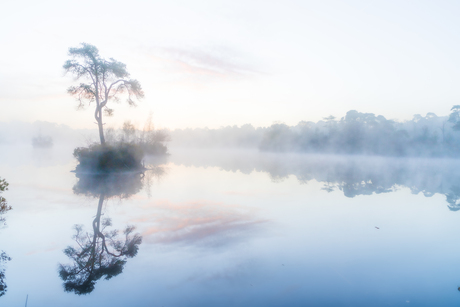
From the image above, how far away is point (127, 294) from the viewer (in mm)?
3893

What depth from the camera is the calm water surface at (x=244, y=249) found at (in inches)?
156

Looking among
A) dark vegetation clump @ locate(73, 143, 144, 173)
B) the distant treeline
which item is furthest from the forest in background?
dark vegetation clump @ locate(73, 143, 144, 173)

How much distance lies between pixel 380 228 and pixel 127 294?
21.9 feet

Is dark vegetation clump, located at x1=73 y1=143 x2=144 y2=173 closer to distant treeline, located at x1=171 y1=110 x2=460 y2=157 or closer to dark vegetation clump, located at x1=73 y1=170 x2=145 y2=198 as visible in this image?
dark vegetation clump, located at x1=73 y1=170 x2=145 y2=198

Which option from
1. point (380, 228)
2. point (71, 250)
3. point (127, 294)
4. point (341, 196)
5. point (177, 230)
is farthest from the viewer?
point (341, 196)

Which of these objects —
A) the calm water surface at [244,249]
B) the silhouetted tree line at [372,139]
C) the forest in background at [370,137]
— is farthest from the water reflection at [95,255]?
the silhouetted tree line at [372,139]

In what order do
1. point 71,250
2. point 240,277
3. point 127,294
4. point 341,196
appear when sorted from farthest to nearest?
1. point 341,196
2. point 71,250
3. point 240,277
4. point 127,294

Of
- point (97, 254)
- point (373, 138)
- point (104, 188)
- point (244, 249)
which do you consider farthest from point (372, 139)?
point (97, 254)

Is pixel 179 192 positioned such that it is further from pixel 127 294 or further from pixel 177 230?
pixel 127 294

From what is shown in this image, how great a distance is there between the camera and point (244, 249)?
18.7 ft

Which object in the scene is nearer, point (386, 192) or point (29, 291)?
point (29, 291)

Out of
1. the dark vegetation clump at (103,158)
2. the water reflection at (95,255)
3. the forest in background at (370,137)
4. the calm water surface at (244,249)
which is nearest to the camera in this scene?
the calm water surface at (244,249)

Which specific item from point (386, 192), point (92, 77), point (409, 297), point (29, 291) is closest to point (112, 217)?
point (29, 291)

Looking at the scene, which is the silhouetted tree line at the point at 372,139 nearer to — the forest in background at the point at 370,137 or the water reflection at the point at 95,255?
the forest in background at the point at 370,137
